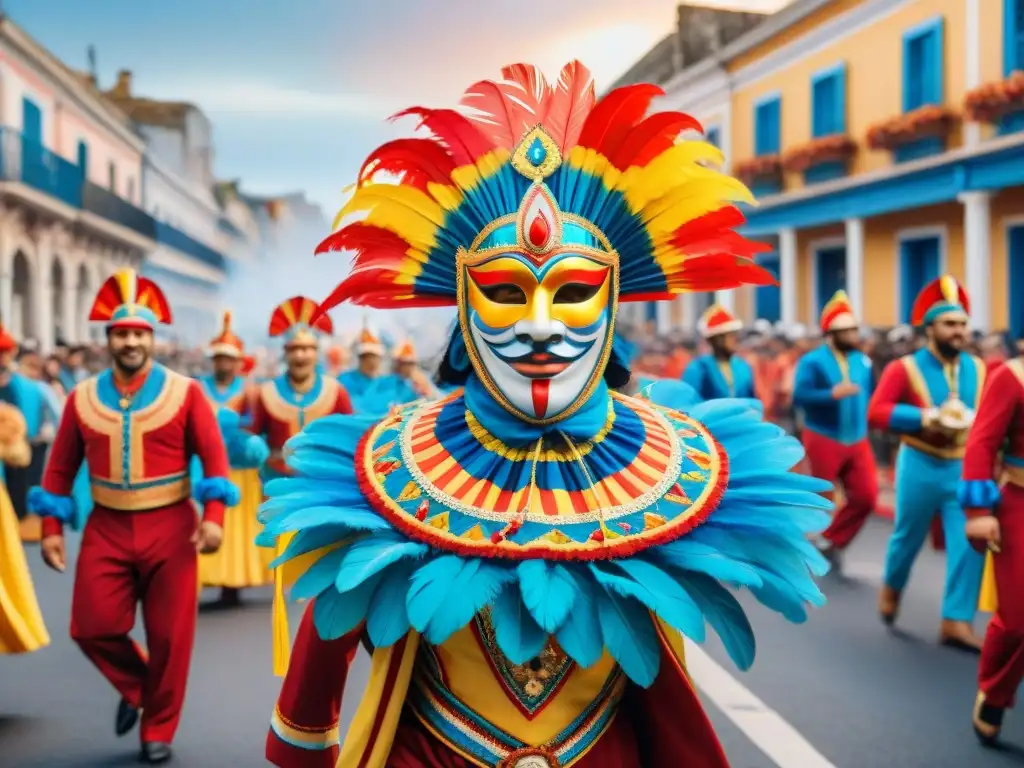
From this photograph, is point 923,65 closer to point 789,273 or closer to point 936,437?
point 789,273

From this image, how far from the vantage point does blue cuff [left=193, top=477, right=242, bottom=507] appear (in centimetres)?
583

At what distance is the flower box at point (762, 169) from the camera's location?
77.9ft

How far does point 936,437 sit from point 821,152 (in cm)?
1518

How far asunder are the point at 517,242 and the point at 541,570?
754mm

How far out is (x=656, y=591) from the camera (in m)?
2.53

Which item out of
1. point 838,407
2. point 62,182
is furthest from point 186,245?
point 838,407

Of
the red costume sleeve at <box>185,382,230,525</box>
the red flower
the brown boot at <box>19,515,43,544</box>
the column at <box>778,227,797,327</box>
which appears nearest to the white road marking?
the red costume sleeve at <box>185,382,230,525</box>

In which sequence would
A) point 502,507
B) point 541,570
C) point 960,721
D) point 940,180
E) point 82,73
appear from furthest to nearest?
point 82,73 < point 940,180 < point 960,721 < point 502,507 < point 541,570

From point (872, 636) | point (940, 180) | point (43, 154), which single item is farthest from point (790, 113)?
point (872, 636)

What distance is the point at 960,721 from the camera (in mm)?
5848

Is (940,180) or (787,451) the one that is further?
(940,180)

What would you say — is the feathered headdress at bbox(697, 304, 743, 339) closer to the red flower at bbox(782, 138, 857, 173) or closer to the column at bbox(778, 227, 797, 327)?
the red flower at bbox(782, 138, 857, 173)

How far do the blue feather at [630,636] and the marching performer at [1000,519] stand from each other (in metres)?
3.30

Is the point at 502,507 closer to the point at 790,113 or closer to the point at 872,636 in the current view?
the point at 872,636
